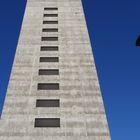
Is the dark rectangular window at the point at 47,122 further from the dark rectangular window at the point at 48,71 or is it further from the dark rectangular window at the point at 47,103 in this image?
the dark rectangular window at the point at 48,71

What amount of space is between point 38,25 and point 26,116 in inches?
743

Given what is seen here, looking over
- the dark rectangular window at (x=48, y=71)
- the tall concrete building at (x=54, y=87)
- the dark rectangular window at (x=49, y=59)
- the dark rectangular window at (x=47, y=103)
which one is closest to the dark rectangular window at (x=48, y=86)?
the tall concrete building at (x=54, y=87)

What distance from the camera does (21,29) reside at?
42219 millimetres

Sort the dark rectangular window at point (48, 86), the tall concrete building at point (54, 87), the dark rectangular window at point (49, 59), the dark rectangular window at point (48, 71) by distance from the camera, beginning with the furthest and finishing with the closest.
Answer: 1. the dark rectangular window at point (49, 59)
2. the dark rectangular window at point (48, 71)
3. the dark rectangular window at point (48, 86)
4. the tall concrete building at point (54, 87)

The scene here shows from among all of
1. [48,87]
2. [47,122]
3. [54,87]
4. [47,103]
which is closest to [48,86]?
[48,87]

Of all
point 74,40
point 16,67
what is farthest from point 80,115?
point 74,40

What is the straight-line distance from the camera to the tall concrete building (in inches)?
1102

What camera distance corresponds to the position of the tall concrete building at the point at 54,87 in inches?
1102

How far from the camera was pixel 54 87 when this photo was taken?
3309 cm

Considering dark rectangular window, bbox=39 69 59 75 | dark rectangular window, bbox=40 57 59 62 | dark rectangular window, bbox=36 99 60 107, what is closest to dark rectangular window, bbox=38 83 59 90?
dark rectangular window, bbox=36 99 60 107

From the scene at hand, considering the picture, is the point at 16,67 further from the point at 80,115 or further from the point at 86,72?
the point at 80,115

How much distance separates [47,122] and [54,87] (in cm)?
544

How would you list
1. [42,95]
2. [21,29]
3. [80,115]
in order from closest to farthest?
[80,115], [42,95], [21,29]

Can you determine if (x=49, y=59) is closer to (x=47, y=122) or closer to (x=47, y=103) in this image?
(x=47, y=103)
